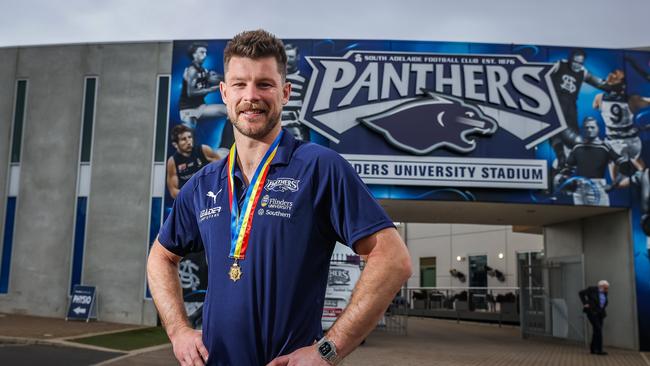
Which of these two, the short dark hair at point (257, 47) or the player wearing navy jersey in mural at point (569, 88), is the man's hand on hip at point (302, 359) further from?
the player wearing navy jersey in mural at point (569, 88)

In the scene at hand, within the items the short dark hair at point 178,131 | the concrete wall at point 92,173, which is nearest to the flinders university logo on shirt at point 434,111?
the short dark hair at point 178,131

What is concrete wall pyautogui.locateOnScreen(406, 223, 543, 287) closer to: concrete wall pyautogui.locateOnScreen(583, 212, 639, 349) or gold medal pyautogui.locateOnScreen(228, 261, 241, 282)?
concrete wall pyautogui.locateOnScreen(583, 212, 639, 349)

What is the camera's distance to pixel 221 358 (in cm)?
208

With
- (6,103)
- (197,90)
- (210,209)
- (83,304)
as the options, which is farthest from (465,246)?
(210,209)

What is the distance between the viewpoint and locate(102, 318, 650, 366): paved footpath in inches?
491

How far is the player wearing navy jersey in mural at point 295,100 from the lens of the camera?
17.3 meters

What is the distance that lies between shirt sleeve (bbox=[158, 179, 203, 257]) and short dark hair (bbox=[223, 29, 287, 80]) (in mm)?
599

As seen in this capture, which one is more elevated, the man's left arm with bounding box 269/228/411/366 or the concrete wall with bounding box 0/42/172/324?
the concrete wall with bounding box 0/42/172/324

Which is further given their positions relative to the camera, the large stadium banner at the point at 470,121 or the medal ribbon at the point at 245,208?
the large stadium banner at the point at 470,121

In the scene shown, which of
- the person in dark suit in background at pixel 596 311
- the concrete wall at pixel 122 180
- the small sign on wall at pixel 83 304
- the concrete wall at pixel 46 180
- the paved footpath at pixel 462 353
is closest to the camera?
the paved footpath at pixel 462 353

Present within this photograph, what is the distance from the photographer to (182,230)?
2.53 metres

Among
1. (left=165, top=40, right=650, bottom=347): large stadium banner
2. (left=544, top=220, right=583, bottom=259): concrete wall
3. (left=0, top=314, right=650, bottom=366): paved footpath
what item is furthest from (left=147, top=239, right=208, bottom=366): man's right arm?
(left=544, top=220, right=583, bottom=259): concrete wall

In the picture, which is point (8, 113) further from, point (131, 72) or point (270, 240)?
point (270, 240)

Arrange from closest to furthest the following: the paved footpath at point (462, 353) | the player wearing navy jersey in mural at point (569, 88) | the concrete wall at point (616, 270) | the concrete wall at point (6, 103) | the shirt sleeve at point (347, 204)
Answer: the shirt sleeve at point (347, 204)
the paved footpath at point (462, 353)
the concrete wall at point (616, 270)
the player wearing navy jersey in mural at point (569, 88)
the concrete wall at point (6, 103)
